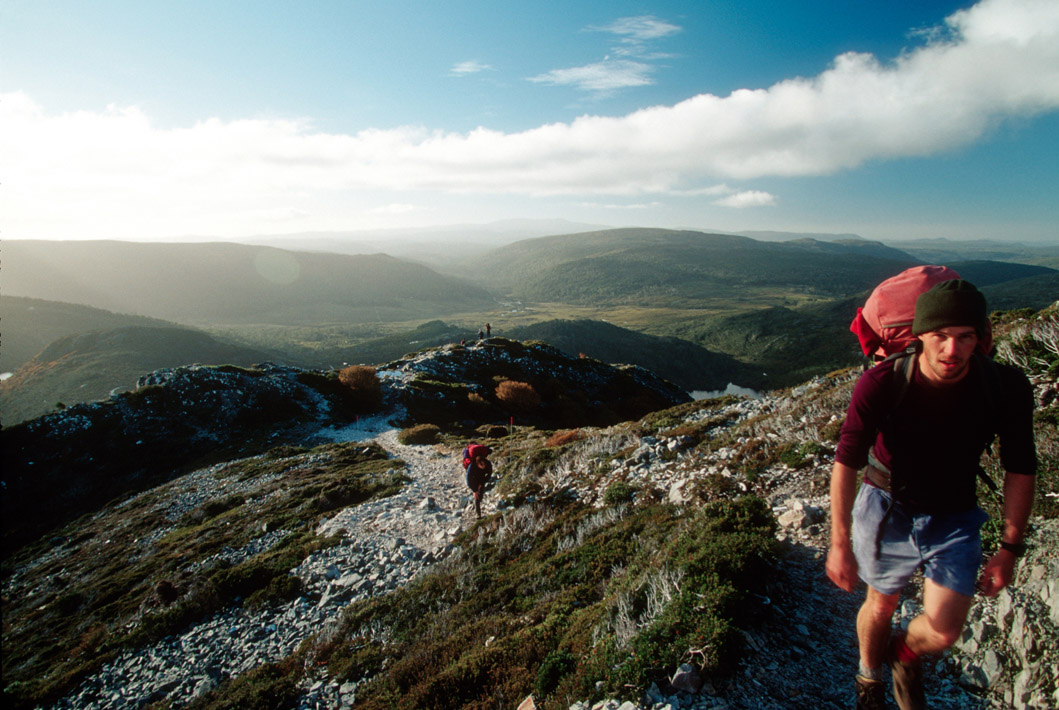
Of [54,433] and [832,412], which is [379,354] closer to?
[54,433]

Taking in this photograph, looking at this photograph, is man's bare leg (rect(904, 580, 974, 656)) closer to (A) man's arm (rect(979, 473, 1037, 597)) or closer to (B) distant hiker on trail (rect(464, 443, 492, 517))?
(A) man's arm (rect(979, 473, 1037, 597))

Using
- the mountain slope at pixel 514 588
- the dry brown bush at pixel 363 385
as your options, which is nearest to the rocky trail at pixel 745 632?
the mountain slope at pixel 514 588

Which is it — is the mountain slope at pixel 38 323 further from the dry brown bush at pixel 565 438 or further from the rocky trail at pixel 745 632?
the rocky trail at pixel 745 632

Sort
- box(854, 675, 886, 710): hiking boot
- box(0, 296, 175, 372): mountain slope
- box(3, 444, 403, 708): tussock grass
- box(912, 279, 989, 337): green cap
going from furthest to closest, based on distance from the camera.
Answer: box(0, 296, 175, 372): mountain slope < box(3, 444, 403, 708): tussock grass < box(854, 675, 886, 710): hiking boot < box(912, 279, 989, 337): green cap

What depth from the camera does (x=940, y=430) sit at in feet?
10.2

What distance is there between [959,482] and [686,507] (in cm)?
664

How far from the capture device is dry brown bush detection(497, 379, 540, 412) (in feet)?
146

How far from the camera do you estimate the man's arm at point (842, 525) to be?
3459 millimetres

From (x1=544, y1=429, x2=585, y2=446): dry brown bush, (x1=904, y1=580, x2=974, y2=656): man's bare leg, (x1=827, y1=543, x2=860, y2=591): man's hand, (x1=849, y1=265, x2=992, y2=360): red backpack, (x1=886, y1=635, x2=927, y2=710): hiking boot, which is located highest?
(x1=849, y1=265, x2=992, y2=360): red backpack

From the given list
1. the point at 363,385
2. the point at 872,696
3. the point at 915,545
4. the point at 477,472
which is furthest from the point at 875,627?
the point at 363,385

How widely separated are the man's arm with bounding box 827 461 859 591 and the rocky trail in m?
1.62

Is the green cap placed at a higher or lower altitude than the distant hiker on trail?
higher

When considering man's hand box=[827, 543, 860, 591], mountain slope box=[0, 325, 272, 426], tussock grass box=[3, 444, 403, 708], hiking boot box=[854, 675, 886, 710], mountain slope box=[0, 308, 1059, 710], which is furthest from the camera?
mountain slope box=[0, 325, 272, 426]

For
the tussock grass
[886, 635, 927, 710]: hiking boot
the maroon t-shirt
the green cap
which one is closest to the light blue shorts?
the maroon t-shirt
